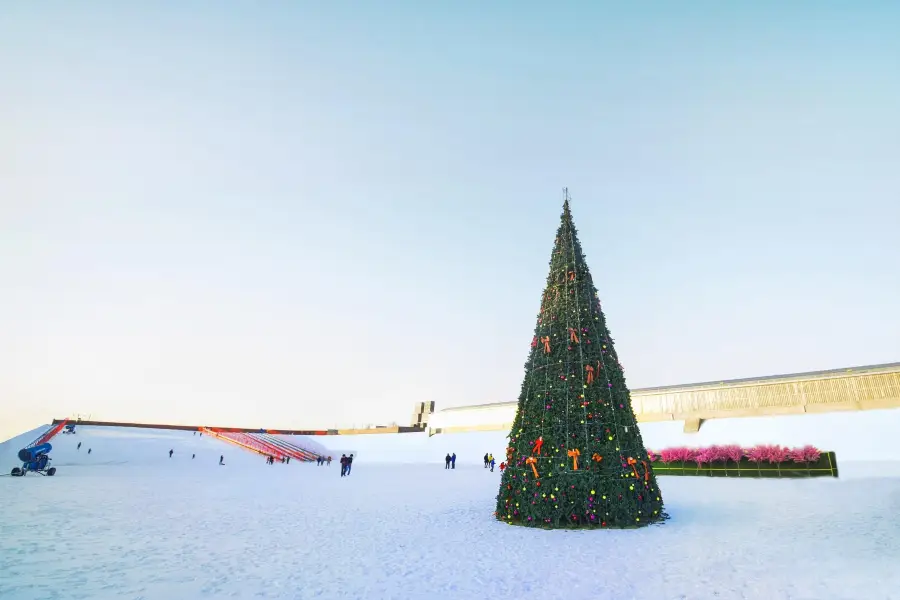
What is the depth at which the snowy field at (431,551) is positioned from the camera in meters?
5.31

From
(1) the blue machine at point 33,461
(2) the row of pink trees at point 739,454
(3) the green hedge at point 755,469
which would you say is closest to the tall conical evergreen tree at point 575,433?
(2) the row of pink trees at point 739,454

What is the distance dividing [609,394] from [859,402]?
2260 centimetres

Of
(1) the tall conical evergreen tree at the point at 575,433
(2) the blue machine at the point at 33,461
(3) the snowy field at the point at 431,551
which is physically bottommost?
(2) the blue machine at the point at 33,461

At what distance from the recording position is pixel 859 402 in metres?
22.7

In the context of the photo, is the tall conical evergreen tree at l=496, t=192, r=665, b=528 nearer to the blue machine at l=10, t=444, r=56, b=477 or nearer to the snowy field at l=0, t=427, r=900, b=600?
the snowy field at l=0, t=427, r=900, b=600

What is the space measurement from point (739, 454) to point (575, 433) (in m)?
16.7

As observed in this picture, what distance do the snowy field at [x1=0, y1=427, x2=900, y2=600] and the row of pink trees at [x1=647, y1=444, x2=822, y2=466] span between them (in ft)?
20.0

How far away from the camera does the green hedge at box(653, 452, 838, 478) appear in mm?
18984

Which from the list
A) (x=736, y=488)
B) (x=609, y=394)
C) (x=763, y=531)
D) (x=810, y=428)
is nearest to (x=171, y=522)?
(x=609, y=394)

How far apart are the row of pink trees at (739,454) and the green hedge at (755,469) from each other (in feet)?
0.55

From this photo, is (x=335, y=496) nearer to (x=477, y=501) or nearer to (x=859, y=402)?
(x=477, y=501)

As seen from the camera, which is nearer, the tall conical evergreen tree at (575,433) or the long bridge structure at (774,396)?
the tall conical evergreen tree at (575,433)

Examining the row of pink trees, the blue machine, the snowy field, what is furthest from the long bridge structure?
the blue machine

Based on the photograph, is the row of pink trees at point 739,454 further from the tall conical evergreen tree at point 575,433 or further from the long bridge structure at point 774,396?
the tall conical evergreen tree at point 575,433
